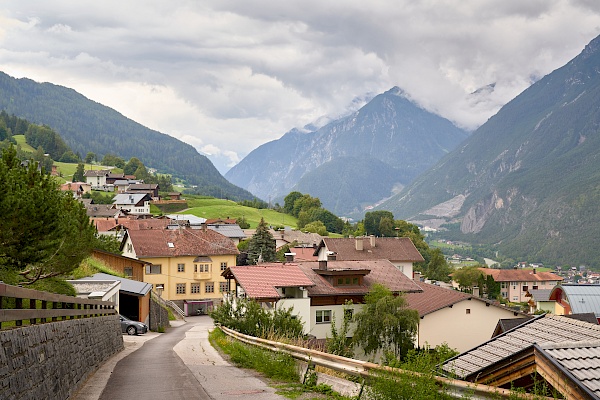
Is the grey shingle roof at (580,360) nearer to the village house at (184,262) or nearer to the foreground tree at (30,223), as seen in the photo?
the foreground tree at (30,223)

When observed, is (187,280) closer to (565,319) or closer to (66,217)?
(66,217)

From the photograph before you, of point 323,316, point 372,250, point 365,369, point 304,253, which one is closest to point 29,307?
point 365,369

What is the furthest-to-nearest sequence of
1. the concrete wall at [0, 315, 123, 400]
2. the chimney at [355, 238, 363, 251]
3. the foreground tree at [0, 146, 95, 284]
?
the chimney at [355, 238, 363, 251]
the foreground tree at [0, 146, 95, 284]
the concrete wall at [0, 315, 123, 400]

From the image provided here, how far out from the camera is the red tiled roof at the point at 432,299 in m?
47.8

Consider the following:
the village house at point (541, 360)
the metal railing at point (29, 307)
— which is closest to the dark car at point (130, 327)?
the metal railing at point (29, 307)

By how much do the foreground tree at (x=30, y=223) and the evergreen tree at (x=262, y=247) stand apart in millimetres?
71017

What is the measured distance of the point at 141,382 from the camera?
13.6 m

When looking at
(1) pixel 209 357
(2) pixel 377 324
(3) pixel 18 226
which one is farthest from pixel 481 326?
(3) pixel 18 226

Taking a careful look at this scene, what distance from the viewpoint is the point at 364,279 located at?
50406 millimetres

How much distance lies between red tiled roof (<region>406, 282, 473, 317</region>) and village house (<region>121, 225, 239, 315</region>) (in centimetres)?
3003

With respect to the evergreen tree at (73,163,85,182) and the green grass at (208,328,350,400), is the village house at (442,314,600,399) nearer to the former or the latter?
the green grass at (208,328,350,400)

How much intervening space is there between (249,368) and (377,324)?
25.8 meters

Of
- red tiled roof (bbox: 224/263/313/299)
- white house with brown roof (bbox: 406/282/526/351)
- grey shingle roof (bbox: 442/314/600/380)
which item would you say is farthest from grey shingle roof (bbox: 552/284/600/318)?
grey shingle roof (bbox: 442/314/600/380)

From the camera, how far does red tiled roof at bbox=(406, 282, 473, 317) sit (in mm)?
47812
